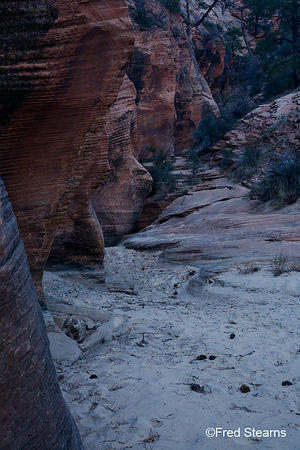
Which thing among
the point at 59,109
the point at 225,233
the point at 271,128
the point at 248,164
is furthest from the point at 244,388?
the point at 271,128

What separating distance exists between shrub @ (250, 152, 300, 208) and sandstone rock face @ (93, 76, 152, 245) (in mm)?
3911

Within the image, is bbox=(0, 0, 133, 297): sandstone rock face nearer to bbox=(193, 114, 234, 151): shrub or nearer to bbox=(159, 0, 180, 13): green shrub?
bbox=(193, 114, 234, 151): shrub

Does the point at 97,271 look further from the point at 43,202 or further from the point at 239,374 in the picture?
the point at 239,374

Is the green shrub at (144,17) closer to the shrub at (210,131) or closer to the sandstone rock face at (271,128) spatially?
the shrub at (210,131)

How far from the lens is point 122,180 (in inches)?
466

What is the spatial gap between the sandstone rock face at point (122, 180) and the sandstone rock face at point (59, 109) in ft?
22.2

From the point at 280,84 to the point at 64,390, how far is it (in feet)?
68.1

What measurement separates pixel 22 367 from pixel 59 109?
279 cm

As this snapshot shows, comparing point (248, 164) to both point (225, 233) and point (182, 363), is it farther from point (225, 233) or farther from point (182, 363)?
point (182, 363)

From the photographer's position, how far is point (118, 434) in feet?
6.16

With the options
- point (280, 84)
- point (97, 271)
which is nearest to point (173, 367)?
point (97, 271)

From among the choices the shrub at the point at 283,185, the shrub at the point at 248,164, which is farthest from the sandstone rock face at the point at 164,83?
the shrub at the point at 283,185

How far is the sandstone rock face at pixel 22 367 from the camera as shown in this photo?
128 cm

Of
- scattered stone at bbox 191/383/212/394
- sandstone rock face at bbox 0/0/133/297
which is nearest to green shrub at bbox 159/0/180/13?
sandstone rock face at bbox 0/0/133/297
